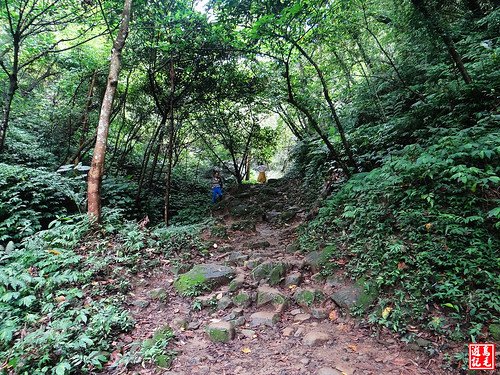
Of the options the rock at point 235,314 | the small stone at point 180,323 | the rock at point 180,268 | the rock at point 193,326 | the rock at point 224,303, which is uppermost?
the rock at point 180,268

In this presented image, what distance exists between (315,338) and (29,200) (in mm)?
7546

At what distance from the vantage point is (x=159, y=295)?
14.8 ft

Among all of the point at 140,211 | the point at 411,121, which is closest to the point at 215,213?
the point at 140,211

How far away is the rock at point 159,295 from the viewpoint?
4488 mm

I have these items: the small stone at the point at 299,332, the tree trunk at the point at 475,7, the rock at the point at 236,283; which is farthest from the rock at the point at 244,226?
the tree trunk at the point at 475,7

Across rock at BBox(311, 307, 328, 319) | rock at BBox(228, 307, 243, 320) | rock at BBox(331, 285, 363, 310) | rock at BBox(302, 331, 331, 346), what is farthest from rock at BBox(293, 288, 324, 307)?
rock at BBox(228, 307, 243, 320)

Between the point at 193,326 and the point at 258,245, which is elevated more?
the point at 258,245

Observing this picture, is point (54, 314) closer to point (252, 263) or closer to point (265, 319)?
point (265, 319)

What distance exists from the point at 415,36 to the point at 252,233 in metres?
6.27

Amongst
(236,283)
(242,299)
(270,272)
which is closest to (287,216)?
(270,272)

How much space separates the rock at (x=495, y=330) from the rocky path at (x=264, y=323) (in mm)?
666

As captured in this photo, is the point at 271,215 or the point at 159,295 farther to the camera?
the point at 271,215

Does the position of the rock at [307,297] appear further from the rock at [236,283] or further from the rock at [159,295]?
the rock at [159,295]

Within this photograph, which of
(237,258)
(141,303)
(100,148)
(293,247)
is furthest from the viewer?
(293,247)
